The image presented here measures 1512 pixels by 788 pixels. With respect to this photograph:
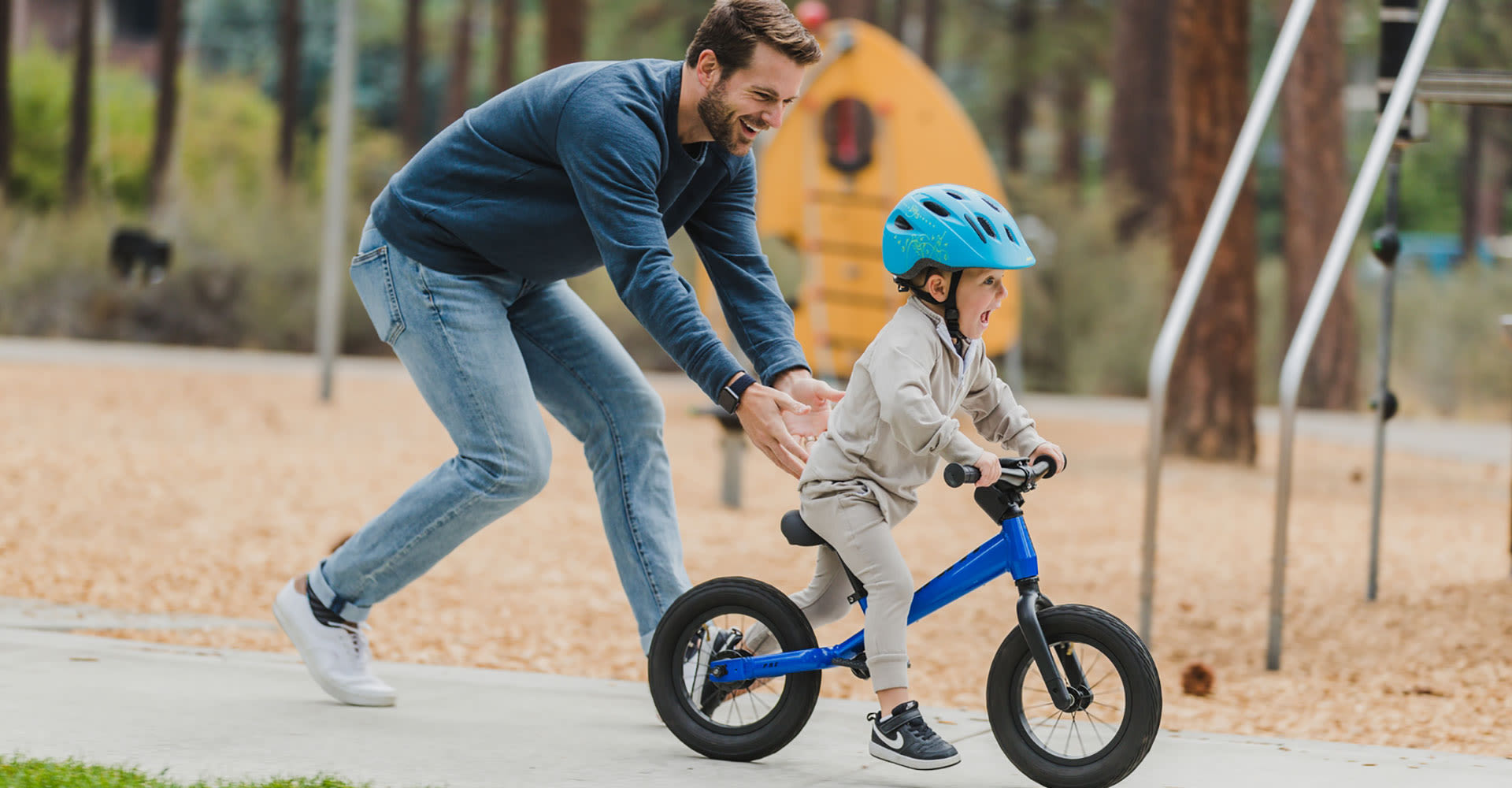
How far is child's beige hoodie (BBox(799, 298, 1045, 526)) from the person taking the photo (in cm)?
340

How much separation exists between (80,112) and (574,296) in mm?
23754

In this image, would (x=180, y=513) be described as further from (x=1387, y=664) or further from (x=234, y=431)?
(x=1387, y=664)

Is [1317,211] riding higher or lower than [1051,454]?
lower

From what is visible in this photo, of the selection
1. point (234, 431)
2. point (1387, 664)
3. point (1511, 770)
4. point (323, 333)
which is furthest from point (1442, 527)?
point (323, 333)

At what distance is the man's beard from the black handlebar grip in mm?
876

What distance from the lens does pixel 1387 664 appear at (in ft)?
18.3

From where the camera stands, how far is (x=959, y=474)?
10.8ft

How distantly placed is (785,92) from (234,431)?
329 inches

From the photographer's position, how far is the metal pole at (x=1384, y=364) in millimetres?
6492

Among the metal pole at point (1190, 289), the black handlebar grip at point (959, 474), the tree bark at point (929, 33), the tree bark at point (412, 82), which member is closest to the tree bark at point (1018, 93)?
the tree bark at point (929, 33)

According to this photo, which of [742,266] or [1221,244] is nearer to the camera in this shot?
[742,266]

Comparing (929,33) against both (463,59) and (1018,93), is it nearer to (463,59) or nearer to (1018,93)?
(1018,93)

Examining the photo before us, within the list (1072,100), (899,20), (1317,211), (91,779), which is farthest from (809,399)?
(1072,100)

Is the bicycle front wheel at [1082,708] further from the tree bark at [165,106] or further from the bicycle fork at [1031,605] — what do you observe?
the tree bark at [165,106]
